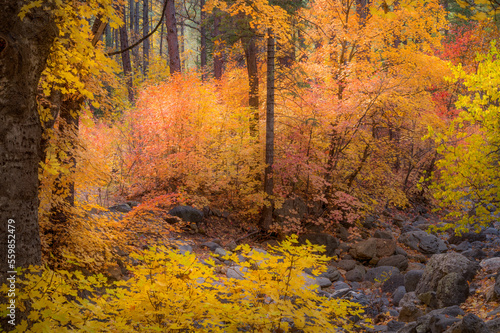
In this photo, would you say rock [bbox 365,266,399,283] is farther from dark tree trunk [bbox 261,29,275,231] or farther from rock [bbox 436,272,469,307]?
dark tree trunk [bbox 261,29,275,231]

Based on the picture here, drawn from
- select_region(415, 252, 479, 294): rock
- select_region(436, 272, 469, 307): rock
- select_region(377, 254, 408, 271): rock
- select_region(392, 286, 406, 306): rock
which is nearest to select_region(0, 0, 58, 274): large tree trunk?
select_region(436, 272, 469, 307): rock

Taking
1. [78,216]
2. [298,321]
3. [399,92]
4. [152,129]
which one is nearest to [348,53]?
[399,92]

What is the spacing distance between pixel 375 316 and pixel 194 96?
713cm

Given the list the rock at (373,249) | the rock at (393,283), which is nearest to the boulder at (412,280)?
the rock at (393,283)

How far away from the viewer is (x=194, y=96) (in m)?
9.73

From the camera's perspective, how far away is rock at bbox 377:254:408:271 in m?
8.63

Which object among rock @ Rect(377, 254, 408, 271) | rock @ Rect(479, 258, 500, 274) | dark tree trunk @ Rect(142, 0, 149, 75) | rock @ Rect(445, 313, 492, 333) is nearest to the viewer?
rock @ Rect(445, 313, 492, 333)

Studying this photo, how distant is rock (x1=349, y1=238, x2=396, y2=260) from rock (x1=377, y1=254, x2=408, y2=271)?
39cm

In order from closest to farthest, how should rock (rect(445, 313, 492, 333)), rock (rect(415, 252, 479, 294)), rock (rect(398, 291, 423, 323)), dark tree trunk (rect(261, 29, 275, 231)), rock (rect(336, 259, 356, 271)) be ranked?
rock (rect(445, 313, 492, 333)) → rock (rect(398, 291, 423, 323)) → rock (rect(415, 252, 479, 294)) → rock (rect(336, 259, 356, 271)) → dark tree trunk (rect(261, 29, 275, 231))

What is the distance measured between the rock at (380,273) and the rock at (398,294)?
547 millimetres

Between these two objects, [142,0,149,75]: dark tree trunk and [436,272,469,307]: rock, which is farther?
[142,0,149,75]: dark tree trunk

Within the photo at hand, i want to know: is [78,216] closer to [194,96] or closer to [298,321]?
[298,321]

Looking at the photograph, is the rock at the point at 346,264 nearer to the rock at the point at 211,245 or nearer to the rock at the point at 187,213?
the rock at the point at 211,245

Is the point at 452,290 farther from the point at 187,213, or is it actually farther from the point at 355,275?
the point at 187,213
